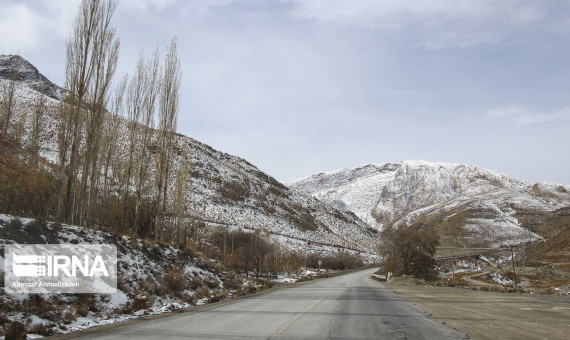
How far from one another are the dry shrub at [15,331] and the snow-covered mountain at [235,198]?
55.6 m

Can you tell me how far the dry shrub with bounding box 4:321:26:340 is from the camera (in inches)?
312

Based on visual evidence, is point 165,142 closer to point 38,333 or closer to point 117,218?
point 117,218

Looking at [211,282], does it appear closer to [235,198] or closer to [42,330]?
[42,330]

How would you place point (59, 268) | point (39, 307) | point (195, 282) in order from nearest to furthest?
point (39, 307) < point (59, 268) < point (195, 282)

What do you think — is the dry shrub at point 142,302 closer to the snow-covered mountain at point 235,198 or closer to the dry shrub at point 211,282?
the dry shrub at point 211,282

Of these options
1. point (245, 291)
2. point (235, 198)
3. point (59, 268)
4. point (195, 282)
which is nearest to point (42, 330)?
point (59, 268)

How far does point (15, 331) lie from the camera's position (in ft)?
26.6

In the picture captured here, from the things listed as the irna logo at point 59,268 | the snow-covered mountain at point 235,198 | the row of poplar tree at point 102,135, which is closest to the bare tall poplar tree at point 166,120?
the row of poplar tree at point 102,135

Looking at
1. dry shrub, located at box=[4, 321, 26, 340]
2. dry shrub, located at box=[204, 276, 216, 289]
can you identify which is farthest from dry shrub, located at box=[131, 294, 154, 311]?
dry shrub, located at box=[204, 276, 216, 289]

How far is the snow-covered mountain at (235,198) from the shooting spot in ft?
258

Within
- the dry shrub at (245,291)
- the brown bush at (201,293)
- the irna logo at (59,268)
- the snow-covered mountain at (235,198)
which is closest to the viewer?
the irna logo at (59,268)

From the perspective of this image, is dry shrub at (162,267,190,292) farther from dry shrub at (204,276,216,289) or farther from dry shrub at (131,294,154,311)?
dry shrub at (131,294,154,311)

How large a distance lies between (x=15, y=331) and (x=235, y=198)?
93.1 m

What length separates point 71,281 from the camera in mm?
12555
